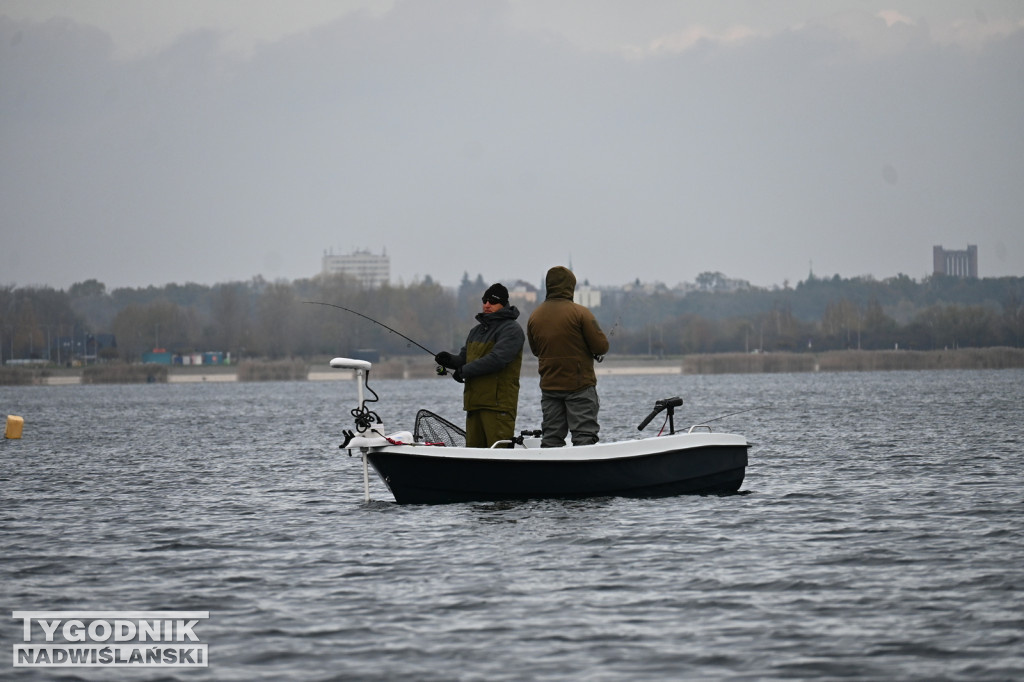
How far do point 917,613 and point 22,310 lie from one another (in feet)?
597

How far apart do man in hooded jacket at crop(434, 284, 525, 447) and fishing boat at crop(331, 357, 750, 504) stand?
9.9 inches

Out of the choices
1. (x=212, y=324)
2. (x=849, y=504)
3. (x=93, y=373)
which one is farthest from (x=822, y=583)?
(x=212, y=324)

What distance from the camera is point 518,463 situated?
13.0 meters

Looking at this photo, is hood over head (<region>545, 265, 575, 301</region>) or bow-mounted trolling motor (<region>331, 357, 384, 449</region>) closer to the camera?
bow-mounted trolling motor (<region>331, 357, 384, 449</region>)

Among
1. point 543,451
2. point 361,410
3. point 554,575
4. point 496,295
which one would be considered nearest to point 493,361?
point 496,295

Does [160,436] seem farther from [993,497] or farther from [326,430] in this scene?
[993,497]

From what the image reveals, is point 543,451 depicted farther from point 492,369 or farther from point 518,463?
point 492,369

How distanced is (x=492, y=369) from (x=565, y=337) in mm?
815

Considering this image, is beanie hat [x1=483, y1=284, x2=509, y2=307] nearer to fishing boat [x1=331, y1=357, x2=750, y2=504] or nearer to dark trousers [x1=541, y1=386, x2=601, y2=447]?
dark trousers [x1=541, y1=386, x2=601, y2=447]

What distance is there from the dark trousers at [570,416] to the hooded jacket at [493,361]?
418 millimetres

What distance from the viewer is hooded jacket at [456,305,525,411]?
43.1 ft

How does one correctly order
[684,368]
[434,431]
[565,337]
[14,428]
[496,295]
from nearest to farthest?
[565,337] → [496,295] → [434,431] → [14,428] → [684,368]

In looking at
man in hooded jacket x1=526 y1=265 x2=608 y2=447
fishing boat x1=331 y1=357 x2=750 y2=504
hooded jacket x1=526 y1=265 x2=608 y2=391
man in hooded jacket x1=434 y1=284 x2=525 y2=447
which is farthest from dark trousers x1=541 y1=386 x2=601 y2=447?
man in hooded jacket x1=434 y1=284 x2=525 y2=447

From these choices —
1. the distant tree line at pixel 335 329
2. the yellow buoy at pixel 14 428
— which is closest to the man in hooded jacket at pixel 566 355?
the yellow buoy at pixel 14 428
